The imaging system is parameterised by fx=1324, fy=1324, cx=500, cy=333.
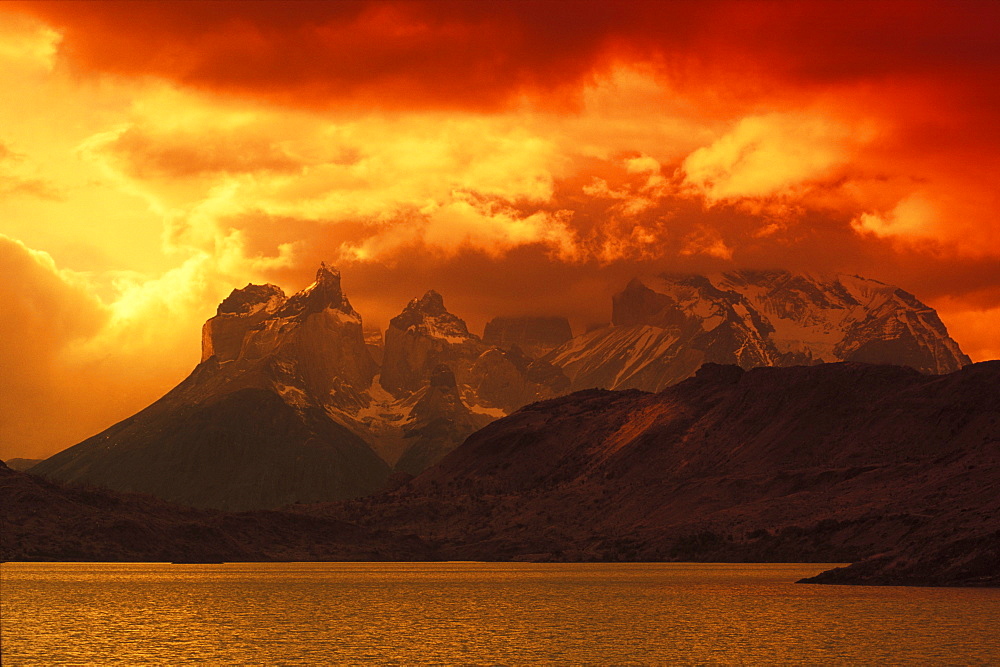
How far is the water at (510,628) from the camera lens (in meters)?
107

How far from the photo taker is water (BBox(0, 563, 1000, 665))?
351ft

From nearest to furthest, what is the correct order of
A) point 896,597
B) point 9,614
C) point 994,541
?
point 9,614 → point 896,597 → point 994,541

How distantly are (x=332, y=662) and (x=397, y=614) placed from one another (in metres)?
53.9

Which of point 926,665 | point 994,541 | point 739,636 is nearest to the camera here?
point 926,665

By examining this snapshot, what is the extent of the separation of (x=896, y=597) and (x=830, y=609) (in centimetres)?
2138

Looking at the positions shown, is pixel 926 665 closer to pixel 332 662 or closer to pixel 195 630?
pixel 332 662

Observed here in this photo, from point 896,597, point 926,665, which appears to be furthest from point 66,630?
point 896,597

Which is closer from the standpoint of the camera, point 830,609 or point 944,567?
point 830,609

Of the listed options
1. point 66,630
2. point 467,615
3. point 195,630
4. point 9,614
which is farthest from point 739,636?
point 9,614

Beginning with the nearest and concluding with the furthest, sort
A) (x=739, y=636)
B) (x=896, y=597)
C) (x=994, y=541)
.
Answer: (x=739, y=636), (x=896, y=597), (x=994, y=541)

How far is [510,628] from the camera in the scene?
442 feet

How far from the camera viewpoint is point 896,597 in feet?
564

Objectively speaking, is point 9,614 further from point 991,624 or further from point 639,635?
point 991,624

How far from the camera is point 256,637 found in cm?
12431
